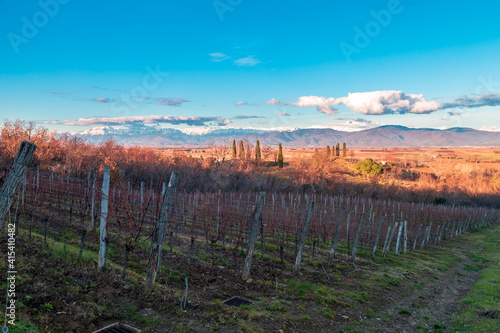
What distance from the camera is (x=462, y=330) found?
6926 millimetres

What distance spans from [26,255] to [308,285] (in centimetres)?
663

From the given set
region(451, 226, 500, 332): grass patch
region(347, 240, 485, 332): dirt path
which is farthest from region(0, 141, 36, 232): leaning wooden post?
region(451, 226, 500, 332): grass patch

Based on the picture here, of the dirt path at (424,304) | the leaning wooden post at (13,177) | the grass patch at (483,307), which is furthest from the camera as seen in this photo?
the grass patch at (483,307)

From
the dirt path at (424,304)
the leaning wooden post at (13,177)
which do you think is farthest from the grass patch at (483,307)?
the leaning wooden post at (13,177)

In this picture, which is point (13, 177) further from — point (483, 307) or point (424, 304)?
point (483, 307)

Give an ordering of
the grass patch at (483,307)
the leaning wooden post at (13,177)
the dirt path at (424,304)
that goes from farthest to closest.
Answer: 1. the grass patch at (483,307)
2. the dirt path at (424,304)
3. the leaning wooden post at (13,177)

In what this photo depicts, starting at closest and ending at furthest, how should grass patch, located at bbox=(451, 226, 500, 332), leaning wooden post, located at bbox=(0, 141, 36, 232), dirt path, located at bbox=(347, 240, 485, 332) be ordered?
leaning wooden post, located at bbox=(0, 141, 36, 232) < dirt path, located at bbox=(347, 240, 485, 332) < grass patch, located at bbox=(451, 226, 500, 332)

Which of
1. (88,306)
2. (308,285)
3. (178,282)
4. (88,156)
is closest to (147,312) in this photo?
(88,306)

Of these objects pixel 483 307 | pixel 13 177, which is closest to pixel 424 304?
pixel 483 307

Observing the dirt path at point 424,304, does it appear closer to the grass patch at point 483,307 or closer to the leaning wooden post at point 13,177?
the grass patch at point 483,307

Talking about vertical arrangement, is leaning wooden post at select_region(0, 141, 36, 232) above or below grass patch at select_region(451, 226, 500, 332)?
above

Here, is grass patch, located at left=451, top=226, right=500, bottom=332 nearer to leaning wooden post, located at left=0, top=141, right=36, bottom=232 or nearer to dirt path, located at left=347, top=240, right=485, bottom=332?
dirt path, located at left=347, top=240, right=485, bottom=332

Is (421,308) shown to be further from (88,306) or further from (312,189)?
(312,189)

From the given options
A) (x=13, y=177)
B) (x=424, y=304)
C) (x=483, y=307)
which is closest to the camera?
(x=13, y=177)
